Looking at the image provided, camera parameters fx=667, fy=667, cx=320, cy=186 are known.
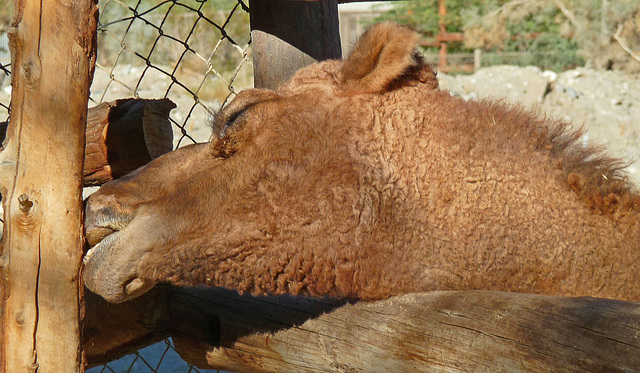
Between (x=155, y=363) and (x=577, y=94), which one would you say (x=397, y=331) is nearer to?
(x=155, y=363)

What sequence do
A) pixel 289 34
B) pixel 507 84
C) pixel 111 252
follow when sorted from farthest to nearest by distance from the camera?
pixel 507 84 → pixel 289 34 → pixel 111 252

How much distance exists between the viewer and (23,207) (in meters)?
1.60

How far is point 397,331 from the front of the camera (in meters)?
1.79

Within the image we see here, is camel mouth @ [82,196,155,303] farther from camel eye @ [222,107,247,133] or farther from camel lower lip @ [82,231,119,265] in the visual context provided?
camel eye @ [222,107,247,133]

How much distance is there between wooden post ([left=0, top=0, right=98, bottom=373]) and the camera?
159 cm

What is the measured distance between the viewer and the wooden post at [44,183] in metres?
1.59

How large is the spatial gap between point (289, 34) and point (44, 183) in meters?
1.39

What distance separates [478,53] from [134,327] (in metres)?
18.1

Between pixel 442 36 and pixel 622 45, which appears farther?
pixel 442 36

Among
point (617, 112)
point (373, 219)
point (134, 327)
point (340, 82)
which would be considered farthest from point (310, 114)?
point (617, 112)

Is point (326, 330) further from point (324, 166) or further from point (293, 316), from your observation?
point (324, 166)

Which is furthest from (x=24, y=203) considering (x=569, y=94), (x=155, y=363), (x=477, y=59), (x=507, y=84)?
(x=477, y=59)

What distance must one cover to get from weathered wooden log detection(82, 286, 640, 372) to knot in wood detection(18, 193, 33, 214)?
742 millimetres

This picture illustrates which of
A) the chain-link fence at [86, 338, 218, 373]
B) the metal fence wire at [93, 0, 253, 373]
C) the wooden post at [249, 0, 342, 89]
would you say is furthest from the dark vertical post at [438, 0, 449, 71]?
the wooden post at [249, 0, 342, 89]
